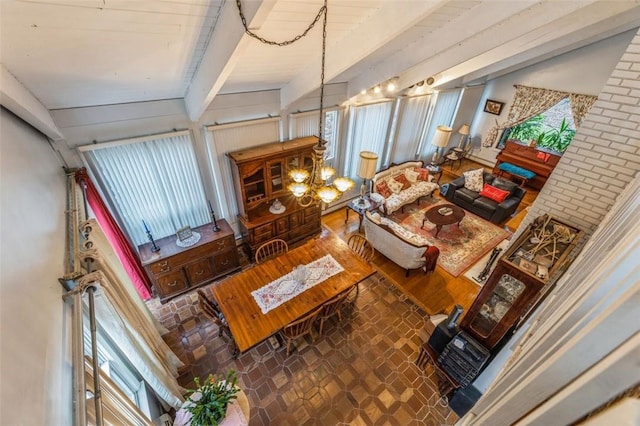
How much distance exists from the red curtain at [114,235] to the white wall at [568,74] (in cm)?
896

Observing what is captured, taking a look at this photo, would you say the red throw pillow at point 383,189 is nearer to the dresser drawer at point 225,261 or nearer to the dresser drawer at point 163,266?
the dresser drawer at point 225,261

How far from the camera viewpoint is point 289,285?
9.80ft

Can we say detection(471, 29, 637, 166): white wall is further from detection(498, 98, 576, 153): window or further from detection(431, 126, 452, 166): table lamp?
detection(431, 126, 452, 166): table lamp

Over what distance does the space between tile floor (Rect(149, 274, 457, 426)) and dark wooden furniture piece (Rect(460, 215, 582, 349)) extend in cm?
87

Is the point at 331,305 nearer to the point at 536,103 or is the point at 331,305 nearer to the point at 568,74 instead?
the point at 536,103

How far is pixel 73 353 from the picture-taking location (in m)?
1.21

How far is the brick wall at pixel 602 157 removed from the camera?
2.11 meters

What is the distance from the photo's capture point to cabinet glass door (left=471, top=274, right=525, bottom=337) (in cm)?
236

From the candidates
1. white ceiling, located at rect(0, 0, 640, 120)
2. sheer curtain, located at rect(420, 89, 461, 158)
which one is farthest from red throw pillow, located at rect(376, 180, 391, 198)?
white ceiling, located at rect(0, 0, 640, 120)

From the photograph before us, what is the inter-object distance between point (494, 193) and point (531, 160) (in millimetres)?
2097

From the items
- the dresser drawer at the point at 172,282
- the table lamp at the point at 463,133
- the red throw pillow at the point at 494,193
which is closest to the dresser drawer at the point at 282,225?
the dresser drawer at the point at 172,282

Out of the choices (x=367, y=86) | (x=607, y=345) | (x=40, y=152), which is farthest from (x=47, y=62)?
(x=367, y=86)

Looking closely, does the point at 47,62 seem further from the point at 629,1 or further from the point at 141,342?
the point at 629,1

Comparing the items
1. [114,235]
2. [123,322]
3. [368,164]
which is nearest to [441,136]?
[368,164]
